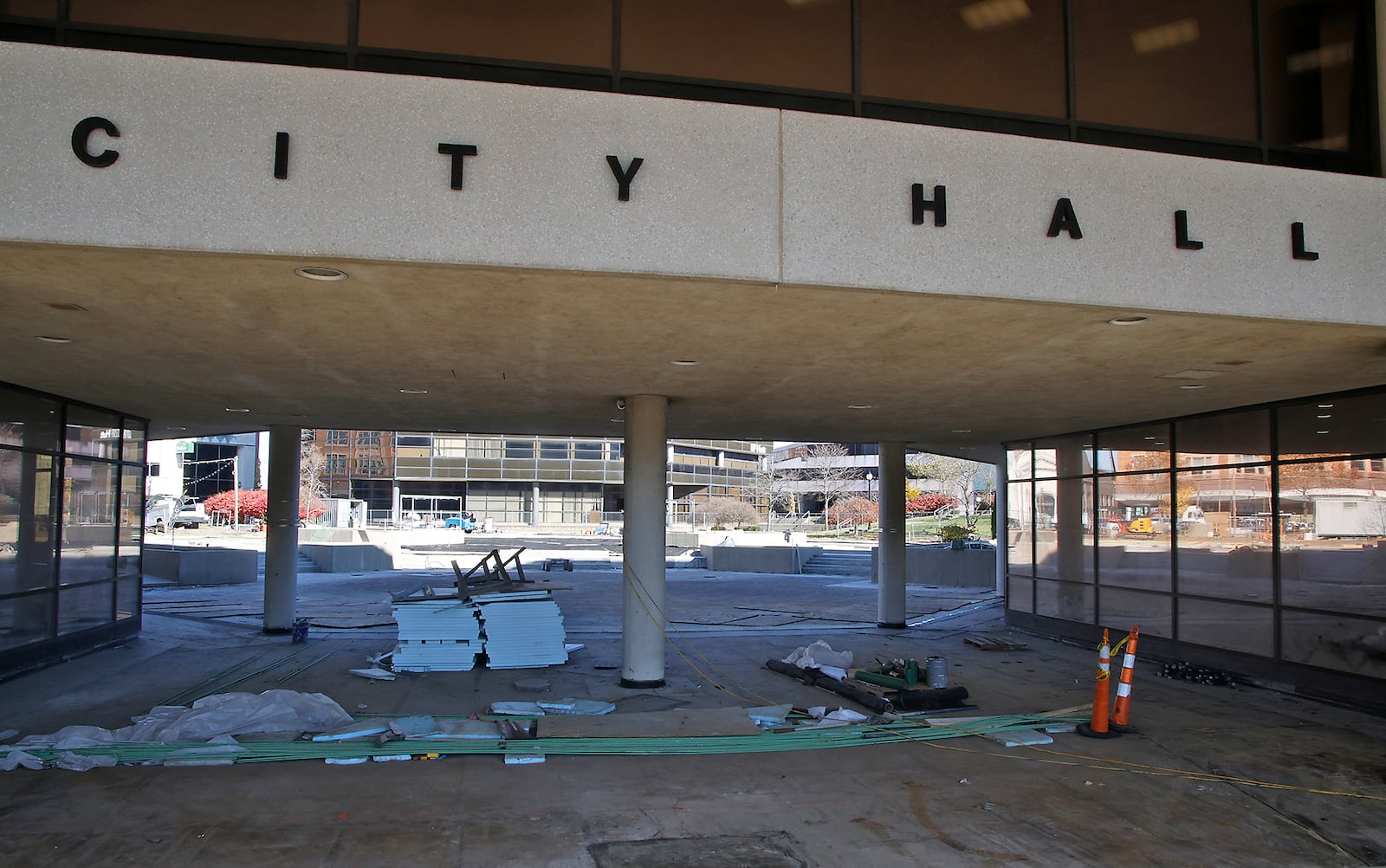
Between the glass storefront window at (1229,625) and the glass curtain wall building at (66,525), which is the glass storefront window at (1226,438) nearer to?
the glass storefront window at (1229,625)

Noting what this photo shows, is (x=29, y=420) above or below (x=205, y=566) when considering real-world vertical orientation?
above

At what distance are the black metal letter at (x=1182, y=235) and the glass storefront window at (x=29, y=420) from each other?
503 inches

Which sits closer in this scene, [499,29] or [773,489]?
[499,29]

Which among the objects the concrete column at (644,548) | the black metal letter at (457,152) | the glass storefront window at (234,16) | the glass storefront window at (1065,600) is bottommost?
the glass storefront window at (1065,600)

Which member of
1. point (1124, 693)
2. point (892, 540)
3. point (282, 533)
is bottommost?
point (1124, 693)

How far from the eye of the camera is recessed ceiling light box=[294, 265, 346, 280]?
5385 mm

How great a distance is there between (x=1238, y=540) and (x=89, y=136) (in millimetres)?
13395

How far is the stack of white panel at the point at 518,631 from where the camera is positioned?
11.9 m

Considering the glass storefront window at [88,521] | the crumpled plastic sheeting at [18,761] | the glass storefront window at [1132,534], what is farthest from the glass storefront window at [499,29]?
A: the glass storefront window at [1132,534]

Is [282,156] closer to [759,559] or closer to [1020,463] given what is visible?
[1020,463]

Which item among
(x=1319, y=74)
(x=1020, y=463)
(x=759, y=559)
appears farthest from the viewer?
(x=759, y=559)

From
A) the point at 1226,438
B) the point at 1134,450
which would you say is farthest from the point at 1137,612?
the point at 1226,438

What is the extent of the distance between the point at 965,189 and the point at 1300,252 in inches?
106

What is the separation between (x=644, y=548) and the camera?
10.7m
